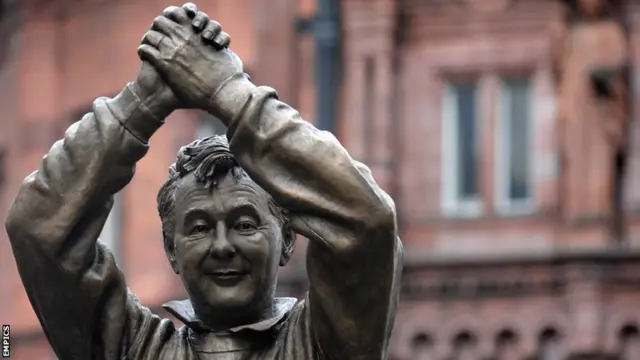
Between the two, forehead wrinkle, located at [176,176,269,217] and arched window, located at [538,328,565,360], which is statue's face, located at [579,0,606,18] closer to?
arched window, located at [538,328,565,360]

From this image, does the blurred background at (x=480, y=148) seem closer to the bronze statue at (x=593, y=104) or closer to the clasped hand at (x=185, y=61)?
the bronze statue at (x=593, y=104)

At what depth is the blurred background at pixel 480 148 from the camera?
2947 cm

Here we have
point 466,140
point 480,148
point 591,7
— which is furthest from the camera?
point 466,140

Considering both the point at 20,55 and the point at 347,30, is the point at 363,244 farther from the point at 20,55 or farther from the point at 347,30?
the point at 20,55

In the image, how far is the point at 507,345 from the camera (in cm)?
3003

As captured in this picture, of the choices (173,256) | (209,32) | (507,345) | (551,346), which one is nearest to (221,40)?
(209,32)

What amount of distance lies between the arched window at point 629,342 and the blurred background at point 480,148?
2 centimetres

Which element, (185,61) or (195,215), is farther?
(195,215)

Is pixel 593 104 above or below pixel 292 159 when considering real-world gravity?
above

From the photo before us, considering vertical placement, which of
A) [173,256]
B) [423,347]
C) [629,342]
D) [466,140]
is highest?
[466,140]

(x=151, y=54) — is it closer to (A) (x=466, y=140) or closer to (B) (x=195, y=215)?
(B) (x=195, y=215)

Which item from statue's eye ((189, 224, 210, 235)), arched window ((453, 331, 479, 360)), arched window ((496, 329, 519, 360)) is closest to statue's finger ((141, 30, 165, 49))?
statue's eye ((189, 224, 210, 235))

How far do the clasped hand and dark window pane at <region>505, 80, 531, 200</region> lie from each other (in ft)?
81.2

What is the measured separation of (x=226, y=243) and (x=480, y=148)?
24.5 meters
